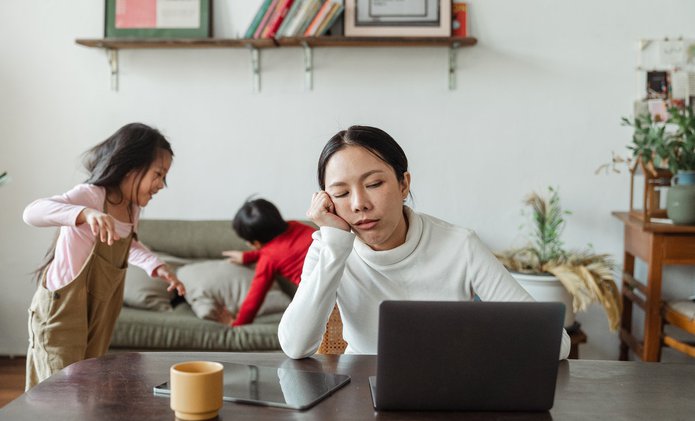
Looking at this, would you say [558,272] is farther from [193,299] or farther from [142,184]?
[142,184]

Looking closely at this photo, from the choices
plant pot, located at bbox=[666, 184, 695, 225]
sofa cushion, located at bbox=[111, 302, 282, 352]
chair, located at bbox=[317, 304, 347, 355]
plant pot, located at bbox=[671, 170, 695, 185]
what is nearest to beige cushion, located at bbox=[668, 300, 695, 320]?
plant pot, located at bbox=[666, 184, 695, 225]

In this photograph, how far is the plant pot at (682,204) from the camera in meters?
2.95

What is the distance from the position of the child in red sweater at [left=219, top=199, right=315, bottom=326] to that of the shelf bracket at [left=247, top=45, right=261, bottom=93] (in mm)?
738

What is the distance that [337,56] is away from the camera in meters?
3.57

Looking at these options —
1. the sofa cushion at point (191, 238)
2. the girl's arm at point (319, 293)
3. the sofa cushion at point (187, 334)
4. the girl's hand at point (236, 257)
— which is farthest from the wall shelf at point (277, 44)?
the girl's arm at point (319, 293)

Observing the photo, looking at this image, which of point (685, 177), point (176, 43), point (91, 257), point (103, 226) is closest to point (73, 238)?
point (91, 257)

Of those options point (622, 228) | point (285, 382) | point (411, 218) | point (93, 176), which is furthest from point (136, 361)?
point (622, 228)

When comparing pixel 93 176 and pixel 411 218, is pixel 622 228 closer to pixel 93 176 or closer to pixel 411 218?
pixel 411 218

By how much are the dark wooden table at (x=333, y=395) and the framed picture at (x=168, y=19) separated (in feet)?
7.91

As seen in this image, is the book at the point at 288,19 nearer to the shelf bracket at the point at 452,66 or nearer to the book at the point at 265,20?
the book at the point at 265,20

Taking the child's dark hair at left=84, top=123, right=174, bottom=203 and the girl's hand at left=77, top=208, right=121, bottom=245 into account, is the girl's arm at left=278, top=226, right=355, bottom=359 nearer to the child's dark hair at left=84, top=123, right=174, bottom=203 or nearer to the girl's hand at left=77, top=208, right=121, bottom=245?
the girl's hand at left=77, top=208, right=121, bottom=245

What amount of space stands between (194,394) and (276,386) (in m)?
0.20

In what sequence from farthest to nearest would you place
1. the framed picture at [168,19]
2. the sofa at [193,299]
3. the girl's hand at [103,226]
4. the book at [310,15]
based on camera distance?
the framed picture at [168,19] < the book at [310,15] < the sofa at [193,299] < the girl's hand at [103,226]

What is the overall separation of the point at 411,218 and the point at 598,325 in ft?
7.72
